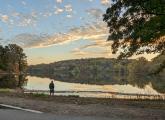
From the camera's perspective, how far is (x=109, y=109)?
19016 millimetres

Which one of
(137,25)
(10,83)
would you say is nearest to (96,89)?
(10,83)

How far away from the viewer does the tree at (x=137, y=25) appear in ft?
86.5

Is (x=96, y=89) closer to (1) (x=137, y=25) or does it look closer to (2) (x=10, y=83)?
(2) (x=10, y=83)

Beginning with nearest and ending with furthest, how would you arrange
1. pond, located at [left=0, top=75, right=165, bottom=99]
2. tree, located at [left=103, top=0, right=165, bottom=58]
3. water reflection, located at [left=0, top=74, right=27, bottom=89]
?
tree, located at [left=103, top=0, right=165, bottom=58], pond, located at [left=0, top=75, right=165, bottom=99], water reflection, located at [left=0, top=74, right=27, bottom=89]

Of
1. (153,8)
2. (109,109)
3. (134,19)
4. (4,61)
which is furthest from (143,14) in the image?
(4,61)

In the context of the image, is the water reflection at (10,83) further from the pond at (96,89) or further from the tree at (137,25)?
the tree at (137,25)

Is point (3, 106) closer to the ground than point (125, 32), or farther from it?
closer to the ground

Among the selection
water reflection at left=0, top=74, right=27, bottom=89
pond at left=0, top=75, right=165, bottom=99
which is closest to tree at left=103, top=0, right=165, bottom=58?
pond at left=0, top=75, right=165, bottom=99

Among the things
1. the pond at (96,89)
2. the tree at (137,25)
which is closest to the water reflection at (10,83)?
the pond at (96,89)

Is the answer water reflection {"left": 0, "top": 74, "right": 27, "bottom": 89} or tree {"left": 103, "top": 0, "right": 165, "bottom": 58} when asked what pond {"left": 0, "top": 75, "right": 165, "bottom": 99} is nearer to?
water reflection {"left": 0, "top": 74, "right": 27, "bottom": 89}

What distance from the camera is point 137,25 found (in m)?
29.8

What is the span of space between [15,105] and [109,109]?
14.4ft

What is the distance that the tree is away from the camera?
86.5ft

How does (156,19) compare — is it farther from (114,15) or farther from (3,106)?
(3,106)
